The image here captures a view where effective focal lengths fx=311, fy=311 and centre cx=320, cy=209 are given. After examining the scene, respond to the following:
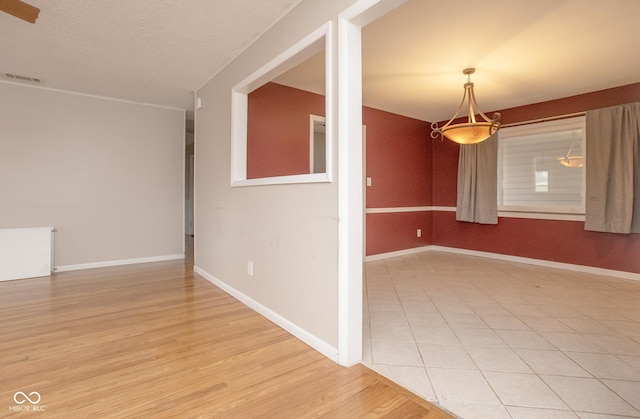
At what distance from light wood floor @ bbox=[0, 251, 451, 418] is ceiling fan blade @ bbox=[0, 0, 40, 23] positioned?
2065 millimetres

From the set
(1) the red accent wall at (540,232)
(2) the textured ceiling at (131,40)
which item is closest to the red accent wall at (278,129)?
(2) the textured ceiling at (131,40)

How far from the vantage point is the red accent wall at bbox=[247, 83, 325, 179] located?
3447 millimetres

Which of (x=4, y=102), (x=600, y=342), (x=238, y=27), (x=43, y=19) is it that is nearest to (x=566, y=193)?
(x=600, y=342)

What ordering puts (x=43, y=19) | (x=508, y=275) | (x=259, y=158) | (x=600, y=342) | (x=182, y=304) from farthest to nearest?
(x=508, y=275)
(x=259, y=158)
(x=182, y=304)
(x=43, y=19)
(x=600, y=342)

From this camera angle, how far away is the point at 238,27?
2.42m

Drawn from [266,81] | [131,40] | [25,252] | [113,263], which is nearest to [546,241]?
[266,81]

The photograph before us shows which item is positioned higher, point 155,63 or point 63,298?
point 155,63

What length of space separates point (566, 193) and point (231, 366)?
4749 mm

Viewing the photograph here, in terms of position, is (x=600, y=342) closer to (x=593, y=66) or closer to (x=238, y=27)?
(x=593, y=66)

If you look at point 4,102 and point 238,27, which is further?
point 4,102

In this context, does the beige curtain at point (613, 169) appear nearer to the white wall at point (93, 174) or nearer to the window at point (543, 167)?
the window at point (543, 167)

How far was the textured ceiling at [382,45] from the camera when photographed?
222 centimetres

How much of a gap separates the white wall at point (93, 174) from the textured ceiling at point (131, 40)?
451mm

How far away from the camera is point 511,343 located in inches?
Result: 79.7
